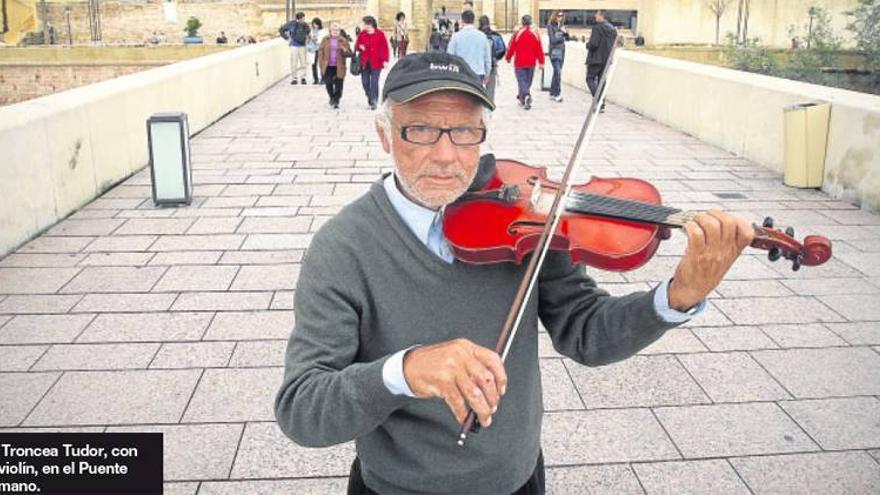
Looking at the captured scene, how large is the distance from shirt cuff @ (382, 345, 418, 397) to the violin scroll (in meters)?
0.85

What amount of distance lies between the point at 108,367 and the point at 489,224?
311 cm

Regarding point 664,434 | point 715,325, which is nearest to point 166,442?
point 664,434

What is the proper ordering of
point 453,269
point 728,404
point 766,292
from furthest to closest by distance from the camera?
point 766,292, point 728,404, point 453,269

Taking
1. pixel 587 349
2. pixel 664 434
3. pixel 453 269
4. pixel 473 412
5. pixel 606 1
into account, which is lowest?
pixel 664 434

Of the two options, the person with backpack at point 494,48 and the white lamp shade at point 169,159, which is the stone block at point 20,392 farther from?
the person with backpack at point 494,48

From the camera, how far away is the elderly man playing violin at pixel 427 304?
1.59 metres

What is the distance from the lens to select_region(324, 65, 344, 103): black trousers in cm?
1381

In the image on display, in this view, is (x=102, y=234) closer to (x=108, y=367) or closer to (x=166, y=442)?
(x=108, y=367)

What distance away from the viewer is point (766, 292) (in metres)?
5.42

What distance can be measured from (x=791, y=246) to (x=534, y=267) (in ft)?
2.04

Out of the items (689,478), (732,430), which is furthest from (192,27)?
(689,478)

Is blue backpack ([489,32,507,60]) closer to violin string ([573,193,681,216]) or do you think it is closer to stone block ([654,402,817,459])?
stone block ([654,402,817,459])

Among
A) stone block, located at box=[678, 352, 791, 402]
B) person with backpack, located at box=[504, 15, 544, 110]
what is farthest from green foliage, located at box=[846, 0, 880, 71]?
stone block, located at box=[678, 352, 791, 402]
